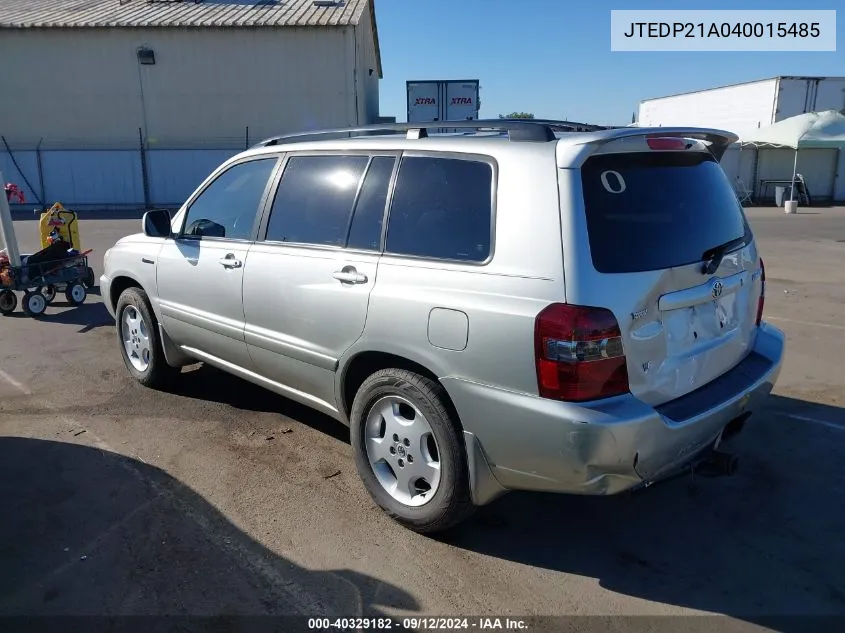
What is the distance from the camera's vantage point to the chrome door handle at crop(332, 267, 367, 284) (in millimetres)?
3326

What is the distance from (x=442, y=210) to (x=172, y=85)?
83.8 feet

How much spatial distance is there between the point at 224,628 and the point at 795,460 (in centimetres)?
339

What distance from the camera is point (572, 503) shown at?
3.61 metres

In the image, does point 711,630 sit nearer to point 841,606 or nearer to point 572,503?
point 841,606

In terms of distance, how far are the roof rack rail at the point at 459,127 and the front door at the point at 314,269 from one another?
211mm

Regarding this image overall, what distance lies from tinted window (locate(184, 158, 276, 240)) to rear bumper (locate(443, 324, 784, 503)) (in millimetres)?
2057

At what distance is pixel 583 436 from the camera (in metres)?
2.54

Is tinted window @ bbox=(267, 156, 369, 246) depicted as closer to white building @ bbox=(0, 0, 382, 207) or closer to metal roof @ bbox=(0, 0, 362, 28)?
white building @ bbox=(0, 0, 382, 207)

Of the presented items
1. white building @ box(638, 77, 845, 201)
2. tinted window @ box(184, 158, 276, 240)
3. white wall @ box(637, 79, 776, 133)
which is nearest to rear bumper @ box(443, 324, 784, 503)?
tinted window @ box(184, 158, 276, 240)

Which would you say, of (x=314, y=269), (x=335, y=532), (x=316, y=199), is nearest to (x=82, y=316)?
(x=316, y=199)

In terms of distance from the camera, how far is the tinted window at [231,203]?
4.23 meters

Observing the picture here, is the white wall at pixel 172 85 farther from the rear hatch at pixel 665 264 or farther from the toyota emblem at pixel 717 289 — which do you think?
the toyota emblem at pixel 717 289

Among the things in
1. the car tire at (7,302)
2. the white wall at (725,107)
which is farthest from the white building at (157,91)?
the car tire at (7,302)

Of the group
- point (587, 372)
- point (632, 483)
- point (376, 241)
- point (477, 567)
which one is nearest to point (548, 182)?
point (587, 372)
